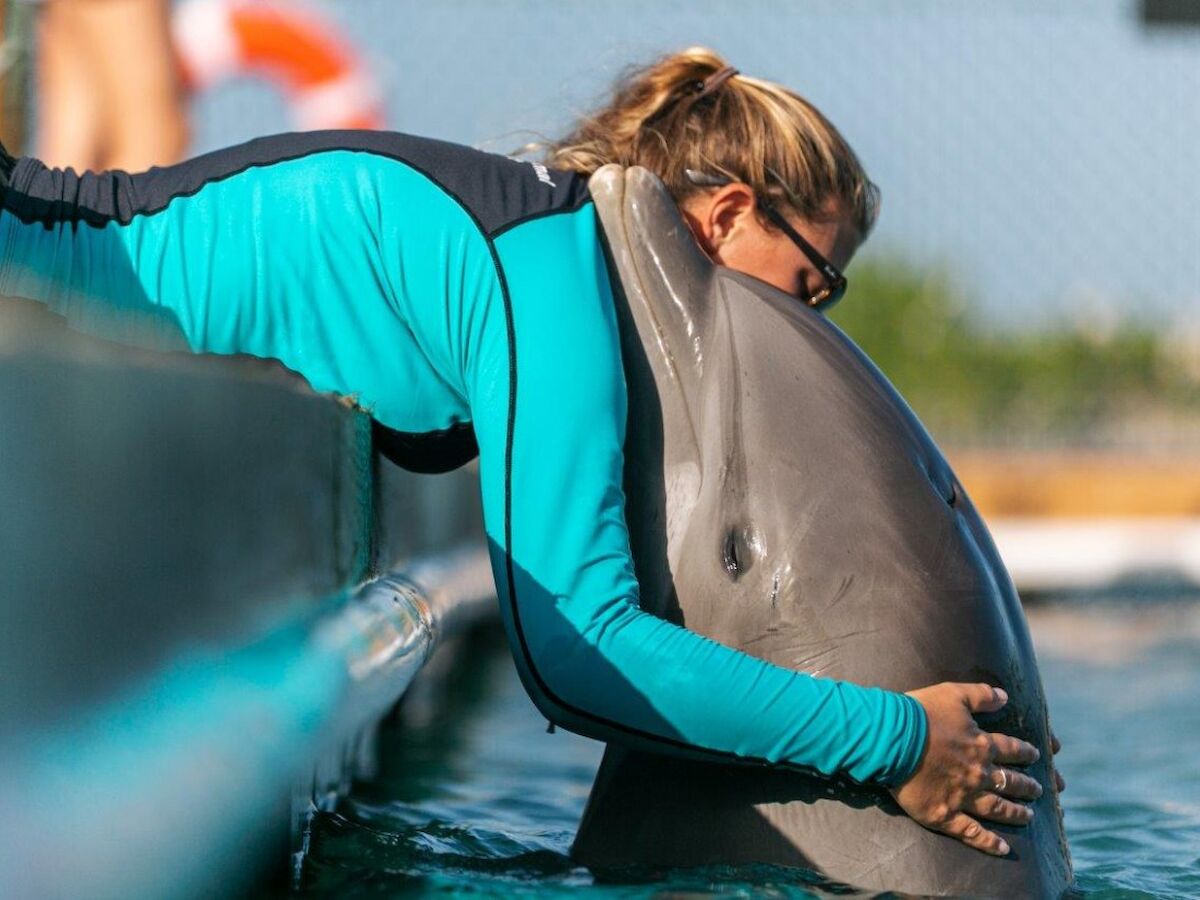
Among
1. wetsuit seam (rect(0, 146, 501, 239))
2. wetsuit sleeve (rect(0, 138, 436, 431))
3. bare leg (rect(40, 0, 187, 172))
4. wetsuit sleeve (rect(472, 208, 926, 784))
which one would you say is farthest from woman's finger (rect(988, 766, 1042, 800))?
bare leg (rect(40, 0, 187, 172))

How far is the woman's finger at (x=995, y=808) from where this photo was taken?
2.52 m

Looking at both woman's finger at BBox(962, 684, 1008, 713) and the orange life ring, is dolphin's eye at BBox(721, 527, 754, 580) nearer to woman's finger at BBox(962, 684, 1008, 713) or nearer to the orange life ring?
woman's finger at BBox(962, 684, 1008, 713)

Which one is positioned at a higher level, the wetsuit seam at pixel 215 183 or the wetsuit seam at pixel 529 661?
the wetsuit seam at pixel 215 183

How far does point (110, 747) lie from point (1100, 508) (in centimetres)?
1033

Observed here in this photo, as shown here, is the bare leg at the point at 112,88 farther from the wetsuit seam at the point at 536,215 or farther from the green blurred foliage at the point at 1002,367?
the green blurred foliage at the point at 1002,367

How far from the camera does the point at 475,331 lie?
2.63m

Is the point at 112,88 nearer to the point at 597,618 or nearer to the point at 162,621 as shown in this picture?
the point at 597,618

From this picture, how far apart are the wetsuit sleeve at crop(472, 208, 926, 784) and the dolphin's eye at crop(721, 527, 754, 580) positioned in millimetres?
182

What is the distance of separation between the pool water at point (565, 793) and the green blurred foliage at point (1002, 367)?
472 centimetres

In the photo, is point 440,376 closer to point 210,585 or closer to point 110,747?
point 210,585

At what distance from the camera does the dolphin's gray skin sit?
2518 mm

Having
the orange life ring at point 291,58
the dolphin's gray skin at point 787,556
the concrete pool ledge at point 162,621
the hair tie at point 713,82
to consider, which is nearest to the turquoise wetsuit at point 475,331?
the dolphin's gray skin at point 787,556

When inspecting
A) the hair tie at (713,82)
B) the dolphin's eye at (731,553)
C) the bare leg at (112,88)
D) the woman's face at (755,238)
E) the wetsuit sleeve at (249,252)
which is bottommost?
the dolphin's eye at (731,553)

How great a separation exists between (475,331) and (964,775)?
996 millimetres
